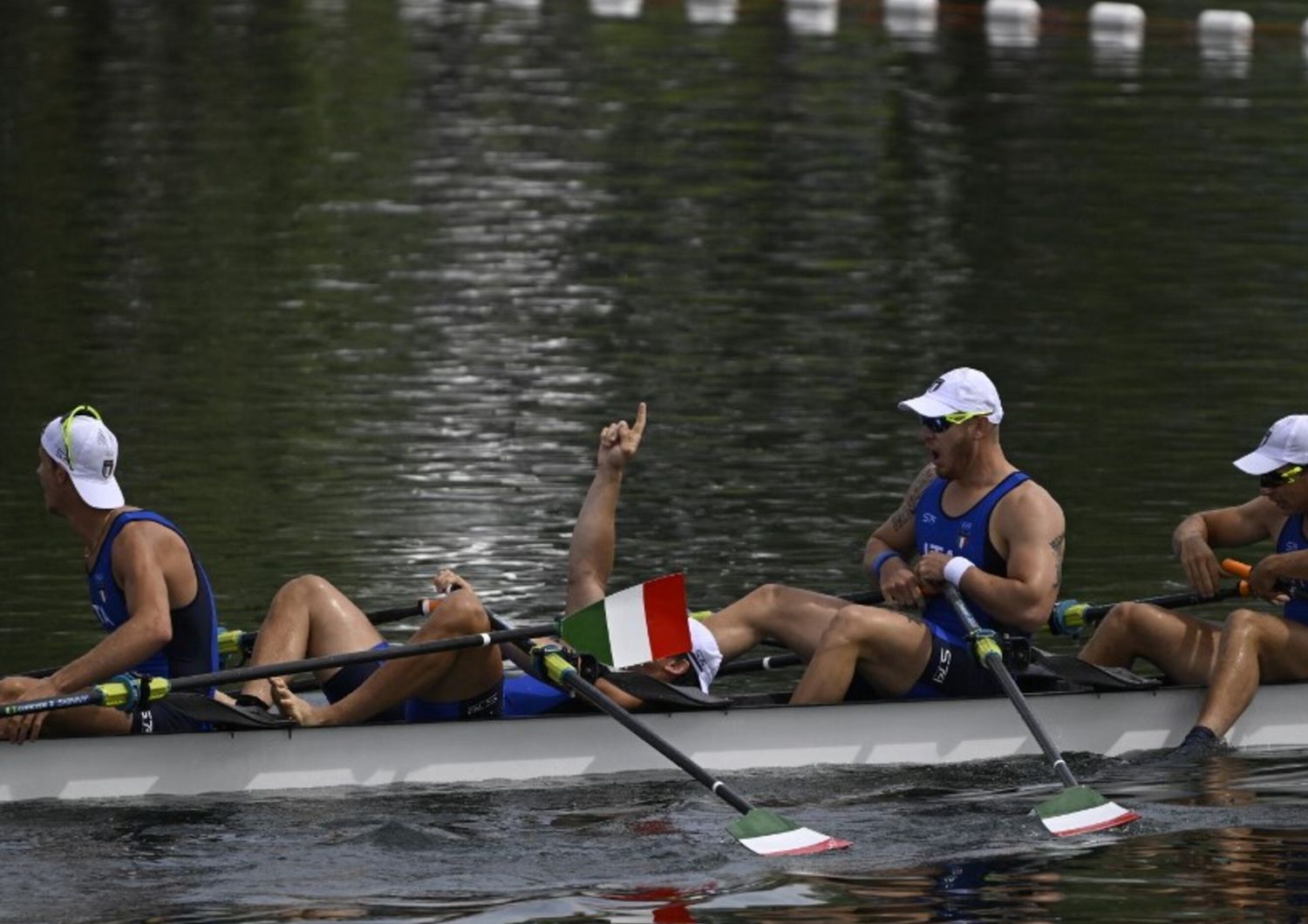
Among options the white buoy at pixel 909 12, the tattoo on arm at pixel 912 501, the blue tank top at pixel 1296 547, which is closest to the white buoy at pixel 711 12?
the white buoy at pixel 909 12

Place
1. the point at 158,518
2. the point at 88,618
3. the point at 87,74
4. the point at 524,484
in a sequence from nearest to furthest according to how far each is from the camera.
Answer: the point at 158,518 < the point at 88,618 < the point at 524,484 < the point at 87,74

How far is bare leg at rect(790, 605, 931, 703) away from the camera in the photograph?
12.8m

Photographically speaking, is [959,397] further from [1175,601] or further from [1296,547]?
[1296,547]

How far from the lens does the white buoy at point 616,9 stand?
48656 mm

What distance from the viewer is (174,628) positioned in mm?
12008

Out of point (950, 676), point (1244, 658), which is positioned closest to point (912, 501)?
point (950, 676)

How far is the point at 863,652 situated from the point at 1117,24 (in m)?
35.1

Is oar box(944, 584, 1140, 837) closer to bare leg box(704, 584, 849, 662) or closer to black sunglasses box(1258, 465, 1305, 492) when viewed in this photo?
bare leg box(704, 584, 849, 662)

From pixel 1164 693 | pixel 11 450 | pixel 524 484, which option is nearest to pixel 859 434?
pixel 524 484

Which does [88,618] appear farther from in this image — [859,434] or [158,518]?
[859,434]

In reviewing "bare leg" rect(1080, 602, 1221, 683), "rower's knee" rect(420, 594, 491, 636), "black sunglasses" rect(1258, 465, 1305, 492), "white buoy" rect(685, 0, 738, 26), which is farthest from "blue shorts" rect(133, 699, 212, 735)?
"white buoy" rect(685, 0, 738, 26)

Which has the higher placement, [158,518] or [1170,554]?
[158,518]

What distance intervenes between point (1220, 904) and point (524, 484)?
8.89m

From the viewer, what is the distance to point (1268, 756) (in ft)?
42.6
